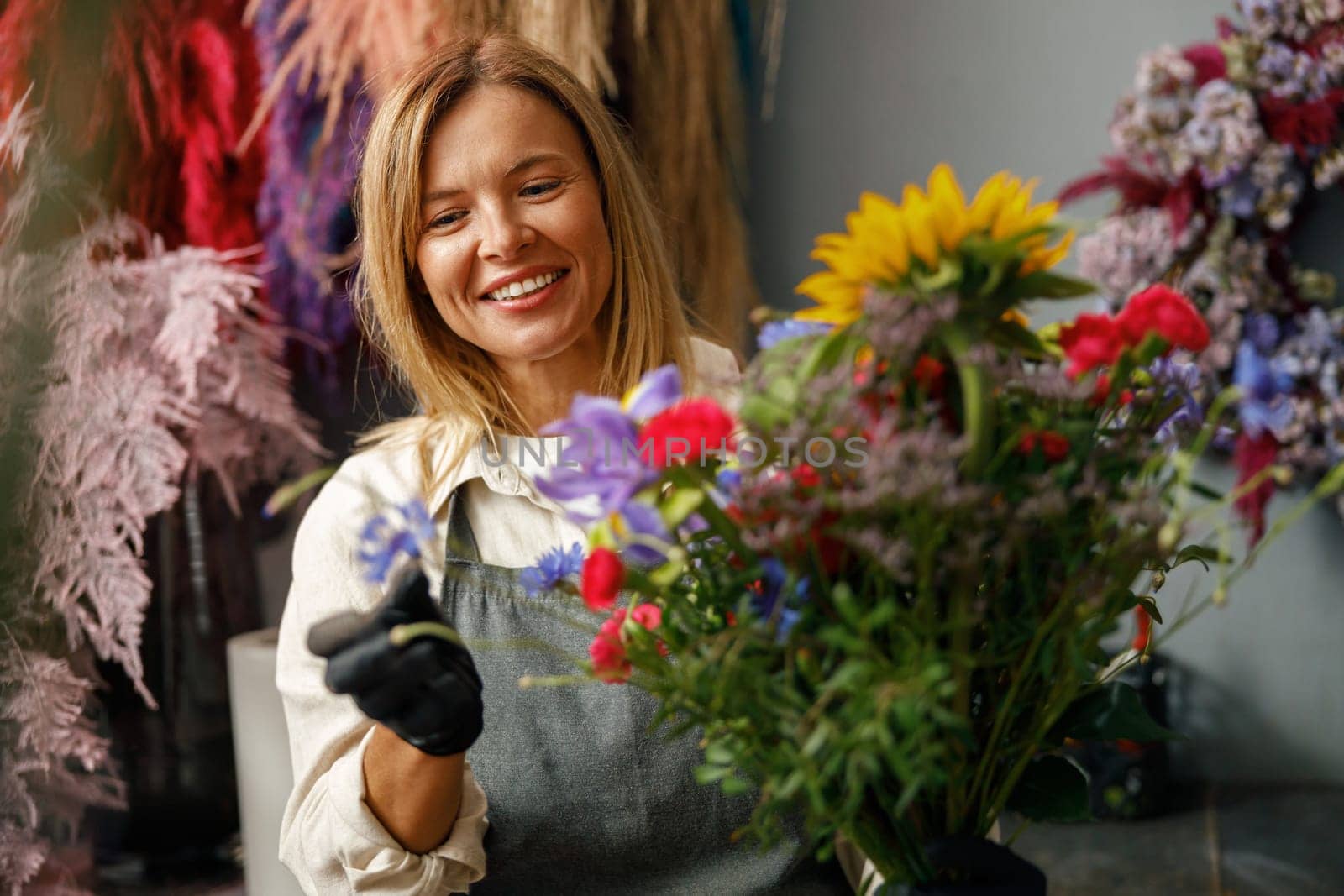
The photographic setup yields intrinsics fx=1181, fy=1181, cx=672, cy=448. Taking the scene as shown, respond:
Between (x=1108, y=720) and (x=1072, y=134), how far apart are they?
140 cm

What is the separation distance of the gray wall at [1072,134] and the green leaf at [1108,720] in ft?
4.24

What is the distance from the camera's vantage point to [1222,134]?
151 cm

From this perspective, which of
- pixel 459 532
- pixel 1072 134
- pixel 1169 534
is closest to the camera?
pixel 1169 534

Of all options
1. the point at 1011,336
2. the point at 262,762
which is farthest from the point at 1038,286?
the point at 262,762

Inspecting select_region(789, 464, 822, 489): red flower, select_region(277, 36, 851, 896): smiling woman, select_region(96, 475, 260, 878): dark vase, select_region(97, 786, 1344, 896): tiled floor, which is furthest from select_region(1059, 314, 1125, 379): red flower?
select_region(97, 786, 1344, 896): tiled floor

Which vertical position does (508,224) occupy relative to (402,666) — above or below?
above

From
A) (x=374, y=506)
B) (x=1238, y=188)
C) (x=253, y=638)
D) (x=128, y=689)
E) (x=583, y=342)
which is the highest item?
(x=1238, y=188)

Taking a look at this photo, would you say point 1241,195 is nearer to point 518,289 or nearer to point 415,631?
point 518,289

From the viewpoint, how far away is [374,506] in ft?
2.94

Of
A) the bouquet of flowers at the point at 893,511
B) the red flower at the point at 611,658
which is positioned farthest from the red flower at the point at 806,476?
the red flower at the point at 611,658

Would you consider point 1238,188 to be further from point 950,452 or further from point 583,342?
point 950,452

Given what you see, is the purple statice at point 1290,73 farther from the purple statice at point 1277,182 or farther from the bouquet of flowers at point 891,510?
the bouquet of flowers at point 891,510

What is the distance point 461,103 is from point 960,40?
3.50 feet

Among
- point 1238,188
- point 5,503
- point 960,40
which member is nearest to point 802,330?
point 5,503
